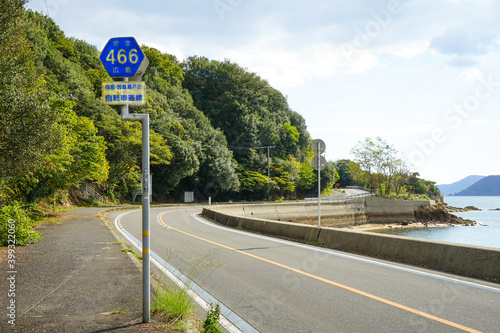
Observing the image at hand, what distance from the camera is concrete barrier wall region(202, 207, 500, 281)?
700 centimetres

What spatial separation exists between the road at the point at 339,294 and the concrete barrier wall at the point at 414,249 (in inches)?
15.9

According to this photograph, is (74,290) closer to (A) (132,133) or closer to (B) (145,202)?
(B) (145,202)

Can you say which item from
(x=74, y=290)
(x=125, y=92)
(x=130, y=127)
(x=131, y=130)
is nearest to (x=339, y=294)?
(x=74, y=290)

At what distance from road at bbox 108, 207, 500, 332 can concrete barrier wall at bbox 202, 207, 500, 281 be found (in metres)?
0.41

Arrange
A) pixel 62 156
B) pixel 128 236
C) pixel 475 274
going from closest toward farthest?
pixel 475 274, pixel 128 236, pixel 62 156

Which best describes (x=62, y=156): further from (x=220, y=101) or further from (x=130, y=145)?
(x=220, y=101)

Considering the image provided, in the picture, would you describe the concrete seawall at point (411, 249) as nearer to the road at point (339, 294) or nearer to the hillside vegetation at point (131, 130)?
the road at point (339, 294)

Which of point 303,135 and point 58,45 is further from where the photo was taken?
point 303,135

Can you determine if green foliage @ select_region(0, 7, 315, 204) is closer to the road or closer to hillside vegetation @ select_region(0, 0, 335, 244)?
hillside vegetation @ select_region(0, 0, 335, 244)

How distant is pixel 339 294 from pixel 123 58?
4.85 m

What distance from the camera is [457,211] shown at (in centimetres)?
8031

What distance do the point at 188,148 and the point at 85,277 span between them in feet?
144

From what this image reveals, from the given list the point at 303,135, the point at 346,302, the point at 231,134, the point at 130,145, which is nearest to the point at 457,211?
the point at 303,135

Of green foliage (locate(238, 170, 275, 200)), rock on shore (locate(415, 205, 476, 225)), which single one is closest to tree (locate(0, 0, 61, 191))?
green foliage (locate(238, 170, 275, 200))
